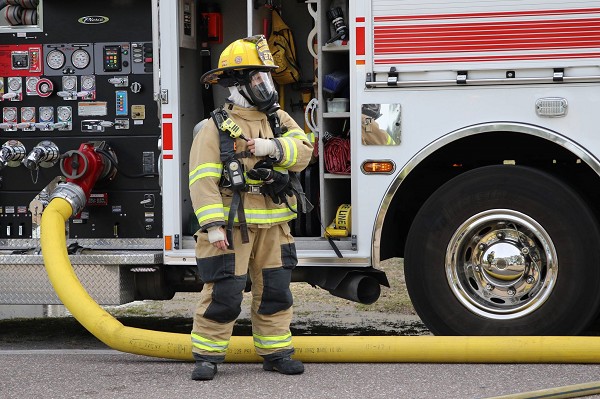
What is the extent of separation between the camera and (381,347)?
6352mm

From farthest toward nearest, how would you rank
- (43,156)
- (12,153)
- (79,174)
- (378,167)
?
(12,153) < (43,156) < (79,174) < (378,167)

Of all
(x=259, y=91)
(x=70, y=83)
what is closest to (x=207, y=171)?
(x=259, y=91)

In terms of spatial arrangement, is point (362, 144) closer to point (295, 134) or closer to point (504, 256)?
point (295, 134)

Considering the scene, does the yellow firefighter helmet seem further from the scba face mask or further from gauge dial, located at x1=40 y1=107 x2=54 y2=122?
gauge dial, located at x1=40 y1=107 x2=54 y2=122

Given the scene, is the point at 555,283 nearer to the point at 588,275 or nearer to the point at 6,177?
the point at 588,275

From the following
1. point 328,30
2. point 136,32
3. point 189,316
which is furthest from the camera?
point 189,316

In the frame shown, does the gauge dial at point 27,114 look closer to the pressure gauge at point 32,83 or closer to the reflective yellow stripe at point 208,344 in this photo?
the pressure gauge at point 32,83

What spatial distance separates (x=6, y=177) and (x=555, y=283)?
3.68 m

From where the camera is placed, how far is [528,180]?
6.68 m

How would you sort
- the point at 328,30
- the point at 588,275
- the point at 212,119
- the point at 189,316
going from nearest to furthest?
the point at 212,119, the point at 588,275, the point at 328,30, the point at 189,316

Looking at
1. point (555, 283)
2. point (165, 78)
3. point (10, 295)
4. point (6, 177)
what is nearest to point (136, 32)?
point (165, 78)

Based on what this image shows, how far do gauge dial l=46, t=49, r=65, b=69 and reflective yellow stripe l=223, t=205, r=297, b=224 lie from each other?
2.37m

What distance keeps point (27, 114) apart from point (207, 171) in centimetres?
241

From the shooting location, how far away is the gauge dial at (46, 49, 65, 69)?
25.8 ft
